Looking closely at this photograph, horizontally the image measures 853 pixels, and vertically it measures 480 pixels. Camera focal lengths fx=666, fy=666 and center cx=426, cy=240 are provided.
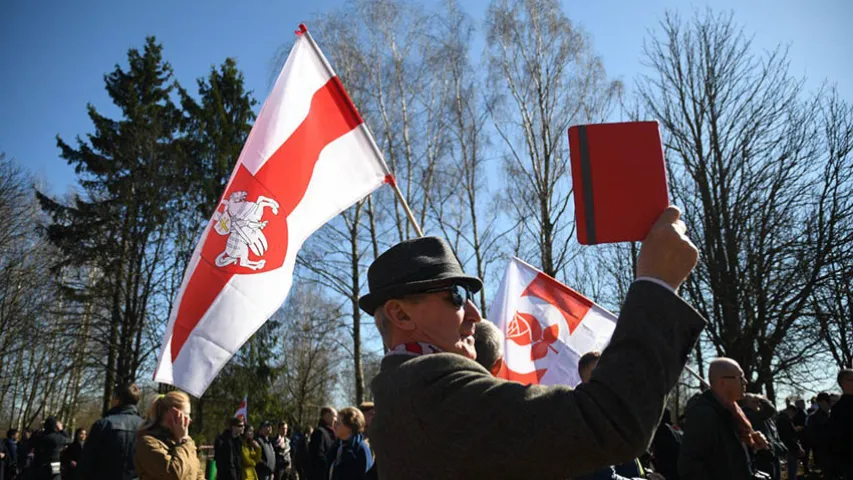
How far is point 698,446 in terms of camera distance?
4.54 m

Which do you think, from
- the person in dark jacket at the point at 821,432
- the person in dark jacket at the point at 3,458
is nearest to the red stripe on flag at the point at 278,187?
the person in dark jacket at the point at 821,432

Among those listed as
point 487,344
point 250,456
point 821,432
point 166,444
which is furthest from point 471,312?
point 250,456

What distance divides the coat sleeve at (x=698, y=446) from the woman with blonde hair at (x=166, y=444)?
336cm


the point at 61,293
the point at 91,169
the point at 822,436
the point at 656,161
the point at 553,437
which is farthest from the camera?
the point at 91,169

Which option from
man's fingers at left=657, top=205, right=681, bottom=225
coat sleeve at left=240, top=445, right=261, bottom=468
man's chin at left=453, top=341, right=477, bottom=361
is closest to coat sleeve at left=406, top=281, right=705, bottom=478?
man's fingers at left=657, top=205, right=681, bottom=225

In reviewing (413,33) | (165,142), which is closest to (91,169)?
(165,142)

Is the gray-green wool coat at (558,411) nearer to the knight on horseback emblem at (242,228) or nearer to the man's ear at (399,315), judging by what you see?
the man's ear at (399,315)

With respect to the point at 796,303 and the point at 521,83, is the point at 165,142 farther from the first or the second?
the point at 796,303

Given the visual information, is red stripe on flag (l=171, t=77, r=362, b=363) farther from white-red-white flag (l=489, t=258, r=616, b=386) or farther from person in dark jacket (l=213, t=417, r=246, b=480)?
person in dark jacket (l=213, t=417, r=246, b=480)

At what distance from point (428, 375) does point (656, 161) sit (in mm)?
745

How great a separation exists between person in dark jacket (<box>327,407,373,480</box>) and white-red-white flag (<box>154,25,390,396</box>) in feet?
9.19

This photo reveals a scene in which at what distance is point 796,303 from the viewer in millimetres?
15102

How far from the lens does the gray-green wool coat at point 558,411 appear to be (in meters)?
1.22

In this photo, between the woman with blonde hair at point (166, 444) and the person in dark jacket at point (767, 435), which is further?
the person in dark jacket at point (767, 435)
